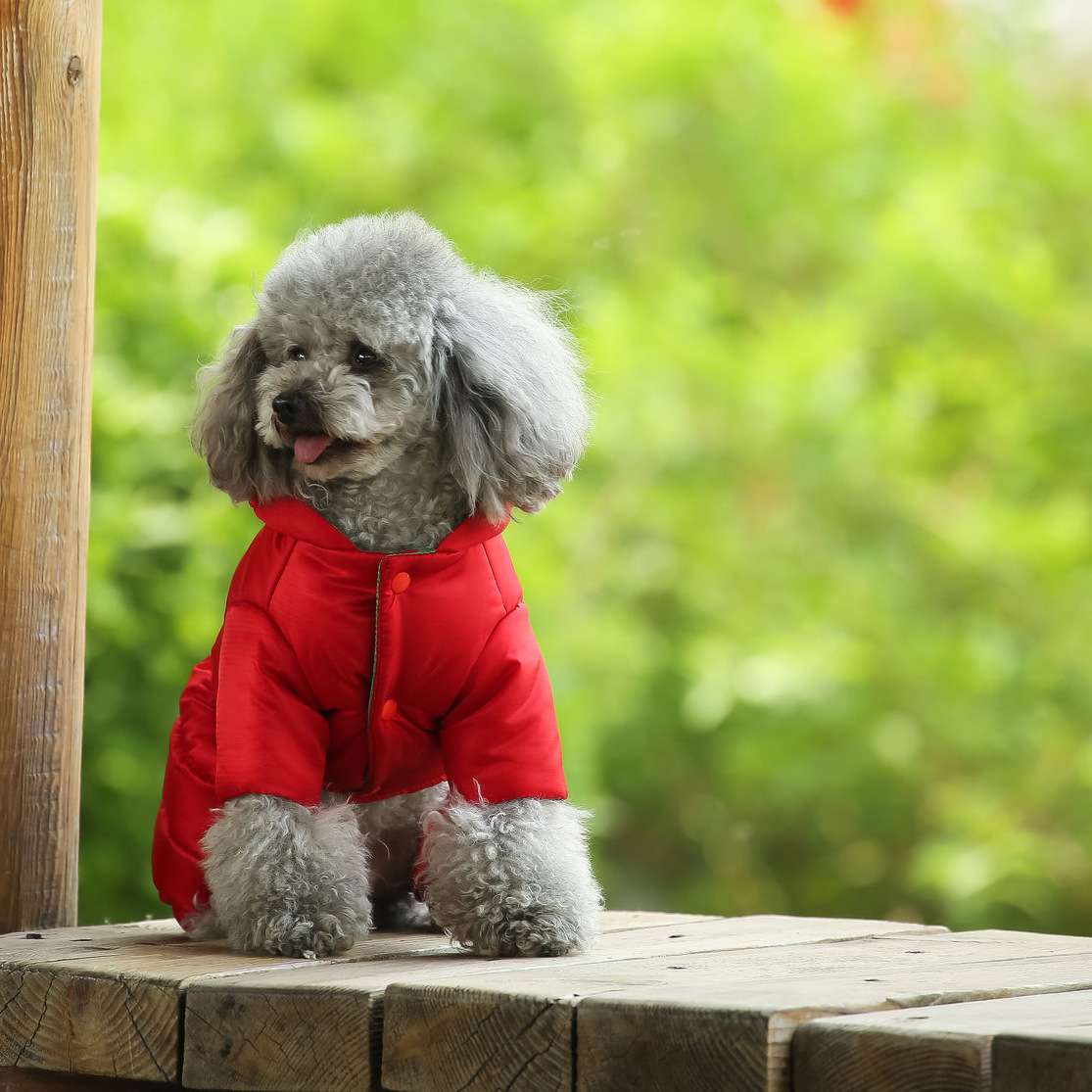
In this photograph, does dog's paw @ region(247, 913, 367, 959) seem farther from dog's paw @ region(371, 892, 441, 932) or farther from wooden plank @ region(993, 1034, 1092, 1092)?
wooden plank @ region(993, 1034, 1092, 1092)

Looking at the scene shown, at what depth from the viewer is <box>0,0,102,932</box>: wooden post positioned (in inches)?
93.0

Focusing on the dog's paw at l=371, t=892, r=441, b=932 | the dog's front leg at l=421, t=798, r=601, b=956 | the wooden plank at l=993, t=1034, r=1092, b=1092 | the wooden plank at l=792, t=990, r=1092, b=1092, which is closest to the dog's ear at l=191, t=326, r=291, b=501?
the dog's front leg at l=421, t=798, r=601, b=956

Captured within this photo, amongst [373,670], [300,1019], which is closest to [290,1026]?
[300,1019]

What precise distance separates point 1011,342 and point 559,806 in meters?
3.91

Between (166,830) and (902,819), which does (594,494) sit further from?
(166,830)

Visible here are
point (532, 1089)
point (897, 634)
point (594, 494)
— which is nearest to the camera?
point (532, 1089)

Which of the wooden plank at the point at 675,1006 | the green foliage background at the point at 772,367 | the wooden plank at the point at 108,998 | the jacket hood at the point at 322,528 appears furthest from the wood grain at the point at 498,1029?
the green foliage background at the point at 772,367

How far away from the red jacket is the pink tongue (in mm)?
88

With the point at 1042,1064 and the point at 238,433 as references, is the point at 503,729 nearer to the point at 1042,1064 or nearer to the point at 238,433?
the point at 238,433

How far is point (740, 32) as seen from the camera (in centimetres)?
586

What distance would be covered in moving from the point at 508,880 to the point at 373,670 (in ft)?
1.05

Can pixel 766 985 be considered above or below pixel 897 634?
below

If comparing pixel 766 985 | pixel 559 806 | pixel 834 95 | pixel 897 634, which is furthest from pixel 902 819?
pixel 766 985

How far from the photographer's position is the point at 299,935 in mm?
2047
